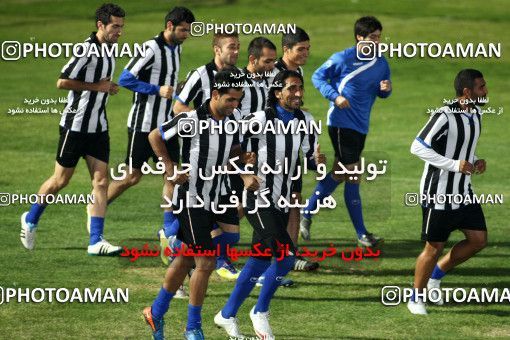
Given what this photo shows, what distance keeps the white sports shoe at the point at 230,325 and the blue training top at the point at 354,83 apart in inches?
162

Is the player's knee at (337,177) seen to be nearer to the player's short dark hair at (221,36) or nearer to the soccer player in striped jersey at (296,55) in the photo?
the soccer player in striped jersey at (296,55)

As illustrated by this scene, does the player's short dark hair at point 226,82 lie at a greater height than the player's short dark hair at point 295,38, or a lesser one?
lesser

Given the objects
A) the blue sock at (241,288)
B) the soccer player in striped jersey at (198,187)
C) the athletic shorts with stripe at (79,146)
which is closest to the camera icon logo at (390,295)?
the blue sock at (241,288)

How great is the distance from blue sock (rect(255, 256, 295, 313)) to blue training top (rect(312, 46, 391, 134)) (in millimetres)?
3733

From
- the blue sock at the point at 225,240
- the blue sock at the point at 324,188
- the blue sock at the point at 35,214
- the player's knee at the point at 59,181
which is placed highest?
the player's knee at the point at 59,181

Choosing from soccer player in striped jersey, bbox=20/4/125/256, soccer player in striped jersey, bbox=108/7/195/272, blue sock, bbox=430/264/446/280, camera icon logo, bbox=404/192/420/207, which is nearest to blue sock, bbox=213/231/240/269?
blue sock, bbox=430/264/446/280

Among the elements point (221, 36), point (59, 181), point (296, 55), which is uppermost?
point (221, 36)

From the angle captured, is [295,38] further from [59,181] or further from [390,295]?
[59,181]

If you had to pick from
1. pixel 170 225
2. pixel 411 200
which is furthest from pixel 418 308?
pixel 411 200

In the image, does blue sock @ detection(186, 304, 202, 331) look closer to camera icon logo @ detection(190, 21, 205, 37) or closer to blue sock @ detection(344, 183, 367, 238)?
blue sock @ detection(344, 183, 367, 238)

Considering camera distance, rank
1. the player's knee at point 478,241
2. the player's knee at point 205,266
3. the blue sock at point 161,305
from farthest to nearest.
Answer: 1. the player's knee at point 478,241
2. the blue sock at point 161,305
3. the player's knee at point 205,266

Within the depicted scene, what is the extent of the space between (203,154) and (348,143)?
158 inches

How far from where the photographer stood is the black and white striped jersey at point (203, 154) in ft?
32.5

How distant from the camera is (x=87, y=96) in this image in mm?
13219
